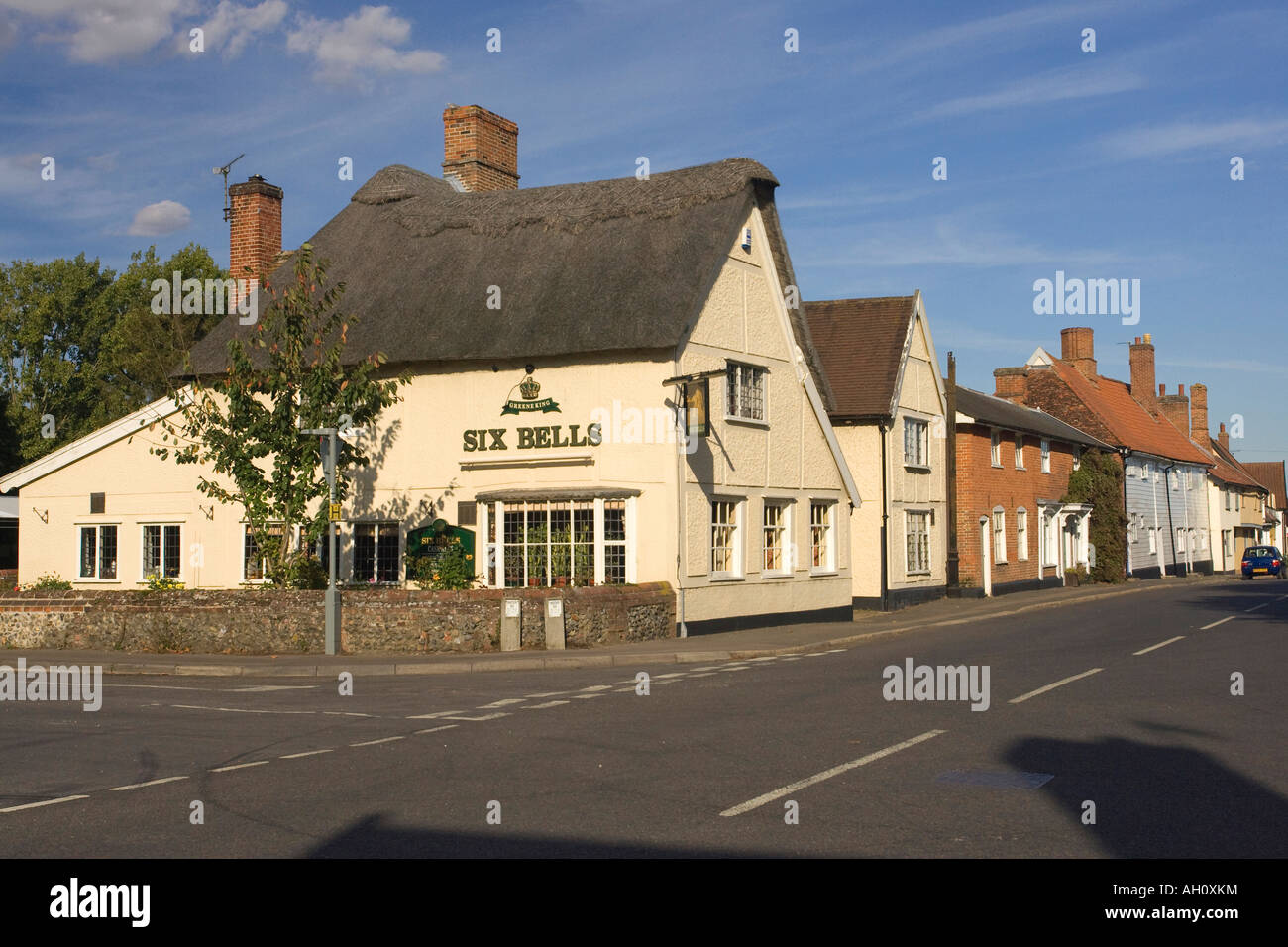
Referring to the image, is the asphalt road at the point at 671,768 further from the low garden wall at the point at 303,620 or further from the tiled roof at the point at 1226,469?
the tiled roof at the point at 1226,469

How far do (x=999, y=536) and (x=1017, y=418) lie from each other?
4949 millimetres

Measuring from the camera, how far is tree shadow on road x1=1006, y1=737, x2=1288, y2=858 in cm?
688

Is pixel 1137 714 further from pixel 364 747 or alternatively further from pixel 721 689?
pixel 364 747

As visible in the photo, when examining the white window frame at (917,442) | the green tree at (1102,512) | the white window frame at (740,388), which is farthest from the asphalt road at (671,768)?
the green tree at (1102,512)

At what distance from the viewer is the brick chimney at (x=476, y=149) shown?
3231 centimetres

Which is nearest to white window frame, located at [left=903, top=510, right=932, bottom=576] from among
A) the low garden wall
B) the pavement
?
the pavement

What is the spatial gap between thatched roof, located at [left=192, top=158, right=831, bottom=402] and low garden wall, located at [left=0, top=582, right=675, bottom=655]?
5228mm

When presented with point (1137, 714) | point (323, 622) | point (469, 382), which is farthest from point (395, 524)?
point (1137, 714)

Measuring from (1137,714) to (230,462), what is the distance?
1725 cm

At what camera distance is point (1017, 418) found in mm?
43062

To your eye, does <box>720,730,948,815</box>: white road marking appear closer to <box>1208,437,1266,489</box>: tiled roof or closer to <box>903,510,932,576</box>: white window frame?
<box>903,510,932,576</box>: white window frame

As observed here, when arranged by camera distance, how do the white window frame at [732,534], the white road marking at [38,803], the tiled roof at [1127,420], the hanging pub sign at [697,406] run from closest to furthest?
the white road marking at [38,803] < the hanging pub sign at [697,406] < the white window frame at [732,534] < the tiled roof at [1127,420]

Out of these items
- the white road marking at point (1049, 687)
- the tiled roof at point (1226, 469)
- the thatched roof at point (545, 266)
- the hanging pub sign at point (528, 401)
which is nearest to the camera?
the white road marking at point (1049, 687)

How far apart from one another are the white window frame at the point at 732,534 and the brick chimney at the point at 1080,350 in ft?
127
